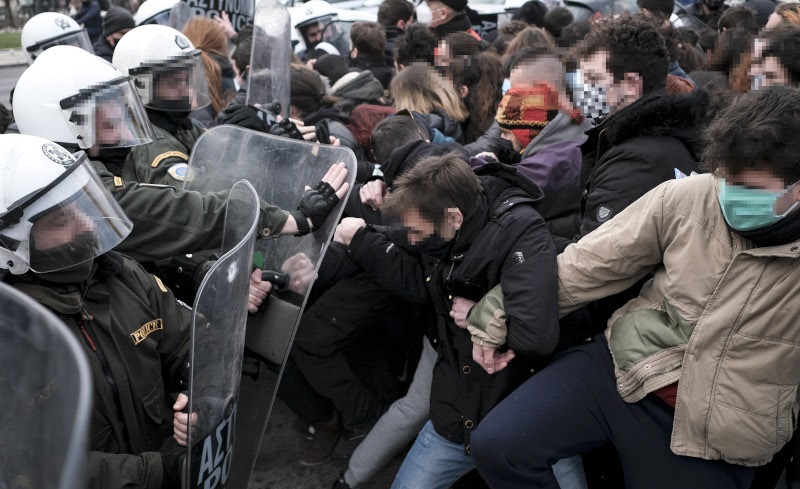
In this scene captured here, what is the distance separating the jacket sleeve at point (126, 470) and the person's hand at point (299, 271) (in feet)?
2.38

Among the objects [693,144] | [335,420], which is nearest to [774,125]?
[693,144]

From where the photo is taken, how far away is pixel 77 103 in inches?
108

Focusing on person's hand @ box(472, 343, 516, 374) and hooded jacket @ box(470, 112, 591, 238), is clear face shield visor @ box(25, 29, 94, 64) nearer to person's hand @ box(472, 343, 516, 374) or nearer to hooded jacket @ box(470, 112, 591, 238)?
hooded jacket @ box(470, 112, 591, 238)

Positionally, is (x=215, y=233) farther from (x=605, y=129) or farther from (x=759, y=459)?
(x=759, y=459)

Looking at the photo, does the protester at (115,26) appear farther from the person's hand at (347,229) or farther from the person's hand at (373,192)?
the person's hand at (347,229)

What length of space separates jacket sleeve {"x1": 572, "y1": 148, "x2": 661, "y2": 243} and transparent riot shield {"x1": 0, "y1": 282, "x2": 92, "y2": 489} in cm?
191

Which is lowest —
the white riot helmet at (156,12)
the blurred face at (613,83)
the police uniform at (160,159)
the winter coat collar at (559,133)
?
the white riot helmet at (156,12)

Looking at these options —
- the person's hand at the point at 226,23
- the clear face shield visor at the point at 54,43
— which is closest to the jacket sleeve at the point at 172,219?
the clear face shield visor at the point at 54,43

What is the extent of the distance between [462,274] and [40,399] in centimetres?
170

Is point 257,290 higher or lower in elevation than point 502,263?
lower

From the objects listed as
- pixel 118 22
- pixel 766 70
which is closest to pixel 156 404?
pixel 766 70

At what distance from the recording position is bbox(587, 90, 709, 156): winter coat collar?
255 centimetres

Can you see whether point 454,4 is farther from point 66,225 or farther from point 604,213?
point 66,225

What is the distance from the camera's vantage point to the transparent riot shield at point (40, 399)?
800 millimetres
